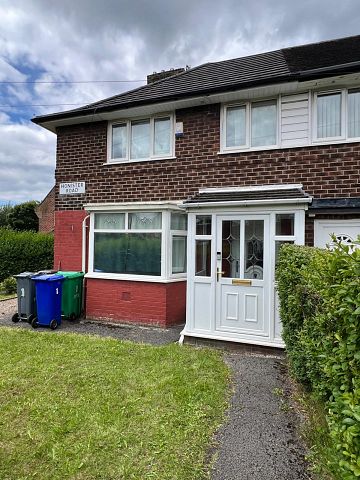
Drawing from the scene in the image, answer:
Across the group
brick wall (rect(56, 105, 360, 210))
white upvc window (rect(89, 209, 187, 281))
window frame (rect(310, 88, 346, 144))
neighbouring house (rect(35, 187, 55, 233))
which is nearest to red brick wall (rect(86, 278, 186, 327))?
white upvc window (rect(89, 209, 187, 281))

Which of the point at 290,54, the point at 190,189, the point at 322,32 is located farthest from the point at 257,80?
the point at 322,32

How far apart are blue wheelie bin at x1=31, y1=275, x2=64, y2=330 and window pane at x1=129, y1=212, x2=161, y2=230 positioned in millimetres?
2237

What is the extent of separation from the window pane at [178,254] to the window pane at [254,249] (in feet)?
8.04

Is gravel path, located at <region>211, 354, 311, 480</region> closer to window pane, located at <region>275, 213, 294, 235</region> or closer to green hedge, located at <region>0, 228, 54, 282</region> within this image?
window pane, located at <region>275, 213, 294, 235</region>

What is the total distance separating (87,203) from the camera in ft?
30.1

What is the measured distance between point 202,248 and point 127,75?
407 inches

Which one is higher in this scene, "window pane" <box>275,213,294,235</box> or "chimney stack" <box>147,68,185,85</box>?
"chimney stack" <box>147,68,185,85</box>

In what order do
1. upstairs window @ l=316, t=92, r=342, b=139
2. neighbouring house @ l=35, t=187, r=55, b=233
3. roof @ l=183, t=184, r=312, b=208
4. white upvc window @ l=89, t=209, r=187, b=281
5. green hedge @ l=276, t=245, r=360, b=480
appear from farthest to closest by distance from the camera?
neighbouring house @ l=35, t=187, r=55, b=233 < white upvc window @ l=89, t=209, r=187, b=281 < upstairs window @ l=316, t=92, r=342, b=139 < roof @ l=183, t=184, r=312, b=208 < green hedge @ l=276, t=245, r=360, b=480

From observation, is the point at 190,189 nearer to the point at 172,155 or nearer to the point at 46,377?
the point at 172,155

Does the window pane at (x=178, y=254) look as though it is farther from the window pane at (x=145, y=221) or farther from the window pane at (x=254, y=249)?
the window pane at (x=254, y=249)

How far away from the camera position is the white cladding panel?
279 inches

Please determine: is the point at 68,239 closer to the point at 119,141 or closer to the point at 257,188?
the point at 119,141

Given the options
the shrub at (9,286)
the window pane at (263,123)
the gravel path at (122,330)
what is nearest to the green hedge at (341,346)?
the gravel path at (122,330)

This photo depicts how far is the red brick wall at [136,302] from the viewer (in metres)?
8.02
